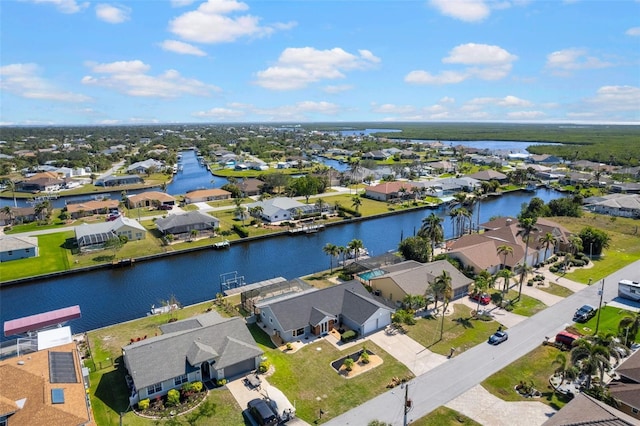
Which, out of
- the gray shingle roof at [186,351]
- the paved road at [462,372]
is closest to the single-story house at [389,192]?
the paved road at [462,372]

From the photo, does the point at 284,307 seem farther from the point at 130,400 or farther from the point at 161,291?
the point at 161,291

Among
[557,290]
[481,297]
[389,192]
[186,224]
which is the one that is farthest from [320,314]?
[389,192]

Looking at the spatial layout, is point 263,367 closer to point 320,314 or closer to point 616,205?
point 320,314

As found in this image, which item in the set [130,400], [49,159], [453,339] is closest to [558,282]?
[453,339]

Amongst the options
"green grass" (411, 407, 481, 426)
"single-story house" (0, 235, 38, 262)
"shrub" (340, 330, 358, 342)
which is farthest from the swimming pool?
"single-story house" (0, 235, 38, 262)

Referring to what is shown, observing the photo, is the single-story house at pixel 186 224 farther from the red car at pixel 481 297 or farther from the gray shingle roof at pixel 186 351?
the red car at pixel 481 297
